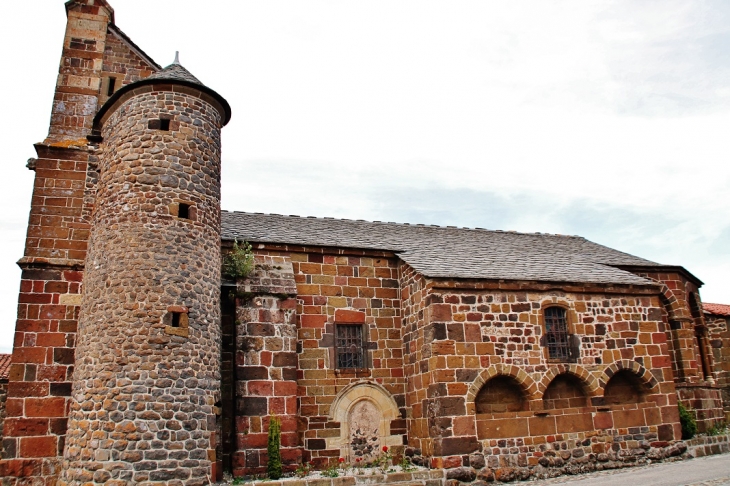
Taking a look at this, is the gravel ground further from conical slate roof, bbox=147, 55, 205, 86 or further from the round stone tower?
conical slate roof, bbox=147, 55, 205, 86

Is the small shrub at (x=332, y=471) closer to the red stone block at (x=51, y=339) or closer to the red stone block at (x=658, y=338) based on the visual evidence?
the red stone block at (x=51, y=339)

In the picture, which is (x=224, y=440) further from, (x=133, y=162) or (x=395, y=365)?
(x=133, y=162)

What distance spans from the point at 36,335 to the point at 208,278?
3.91 m

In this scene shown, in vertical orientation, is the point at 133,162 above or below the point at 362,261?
above

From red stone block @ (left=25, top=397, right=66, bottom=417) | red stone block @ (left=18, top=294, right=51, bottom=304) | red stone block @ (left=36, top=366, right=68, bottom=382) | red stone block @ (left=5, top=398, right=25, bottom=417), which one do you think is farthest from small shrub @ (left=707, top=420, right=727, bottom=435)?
red stone block @ (left=18, top=294, right=51, bottom=304)

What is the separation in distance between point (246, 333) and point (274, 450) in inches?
103

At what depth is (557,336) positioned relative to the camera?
1479 cm

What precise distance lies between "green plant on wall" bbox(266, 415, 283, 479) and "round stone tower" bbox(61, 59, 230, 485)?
1465 mm

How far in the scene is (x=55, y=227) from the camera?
1323cm

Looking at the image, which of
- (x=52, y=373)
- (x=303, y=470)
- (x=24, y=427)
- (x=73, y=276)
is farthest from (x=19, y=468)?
(x=303, y=470)

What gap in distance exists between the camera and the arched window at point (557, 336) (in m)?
14.6

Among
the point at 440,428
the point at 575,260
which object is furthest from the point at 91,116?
the point at 575,260

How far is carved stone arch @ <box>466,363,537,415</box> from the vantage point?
43.5 ft

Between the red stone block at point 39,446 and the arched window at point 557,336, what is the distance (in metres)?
11.3
